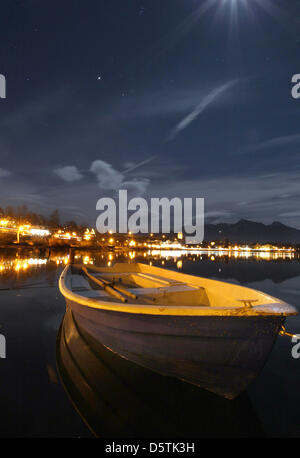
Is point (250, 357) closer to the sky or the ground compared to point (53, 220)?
closer to the ground

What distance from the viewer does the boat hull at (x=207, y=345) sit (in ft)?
13.1

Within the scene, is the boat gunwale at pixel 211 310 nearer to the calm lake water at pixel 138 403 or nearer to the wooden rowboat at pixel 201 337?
the wooden rowboat at pixel 201 337

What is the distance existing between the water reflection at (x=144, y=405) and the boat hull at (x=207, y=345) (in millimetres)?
331

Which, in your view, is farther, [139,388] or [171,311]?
[139,388]

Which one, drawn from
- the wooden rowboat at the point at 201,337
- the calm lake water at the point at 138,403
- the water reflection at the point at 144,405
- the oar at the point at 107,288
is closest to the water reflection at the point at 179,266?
the oar at the point at 107,288

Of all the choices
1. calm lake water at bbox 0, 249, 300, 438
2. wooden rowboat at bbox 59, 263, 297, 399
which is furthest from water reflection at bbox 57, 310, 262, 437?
wooden rowboat at bbox 59, 263, 297, 399

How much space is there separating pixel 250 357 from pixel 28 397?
435 cm

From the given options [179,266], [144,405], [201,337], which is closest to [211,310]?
[201,337]

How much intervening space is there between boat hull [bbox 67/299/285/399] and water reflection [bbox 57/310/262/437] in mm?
331

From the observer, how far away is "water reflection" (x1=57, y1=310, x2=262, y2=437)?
3896 mm

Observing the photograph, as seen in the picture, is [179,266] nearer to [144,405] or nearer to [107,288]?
[107,288]

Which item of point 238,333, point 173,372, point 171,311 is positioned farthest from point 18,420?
point 238,333
